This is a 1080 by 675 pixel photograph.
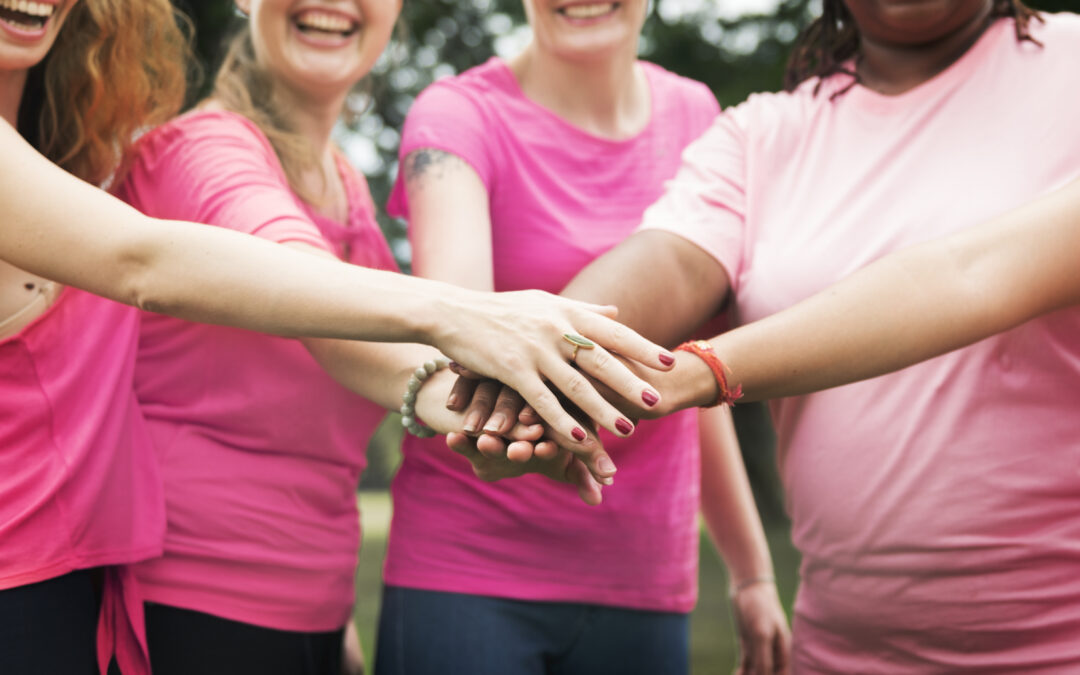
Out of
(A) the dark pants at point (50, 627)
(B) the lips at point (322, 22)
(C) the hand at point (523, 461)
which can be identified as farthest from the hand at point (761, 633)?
(B) the lips at point (322, 22)

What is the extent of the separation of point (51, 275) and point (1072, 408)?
1.60m

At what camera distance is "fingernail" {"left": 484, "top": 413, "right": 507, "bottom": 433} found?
176 centimetres

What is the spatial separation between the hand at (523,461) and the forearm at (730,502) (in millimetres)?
769

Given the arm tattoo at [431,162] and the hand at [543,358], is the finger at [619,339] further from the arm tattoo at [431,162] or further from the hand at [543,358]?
the arm tattoo at [431,162]

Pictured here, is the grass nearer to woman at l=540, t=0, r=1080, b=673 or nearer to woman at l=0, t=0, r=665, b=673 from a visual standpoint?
woman at l=0, t=0, r=665, b=673

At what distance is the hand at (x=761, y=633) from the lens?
254 centimetres

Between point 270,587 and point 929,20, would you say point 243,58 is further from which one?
point 929,20

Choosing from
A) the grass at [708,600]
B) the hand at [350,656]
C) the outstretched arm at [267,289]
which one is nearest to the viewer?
the outstretched arm at [267,289]

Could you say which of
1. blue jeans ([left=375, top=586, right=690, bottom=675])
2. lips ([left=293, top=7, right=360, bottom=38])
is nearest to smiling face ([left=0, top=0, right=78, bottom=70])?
lips ([left=293, top=7, right=360, bottom=38])

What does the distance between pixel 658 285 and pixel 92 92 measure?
109cm

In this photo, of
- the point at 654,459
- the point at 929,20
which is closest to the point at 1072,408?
the point at 929,20

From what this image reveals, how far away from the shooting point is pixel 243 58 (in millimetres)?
2357

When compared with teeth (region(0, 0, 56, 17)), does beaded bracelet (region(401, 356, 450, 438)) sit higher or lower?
lower

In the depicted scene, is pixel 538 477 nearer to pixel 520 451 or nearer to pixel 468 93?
pixel 520 451
